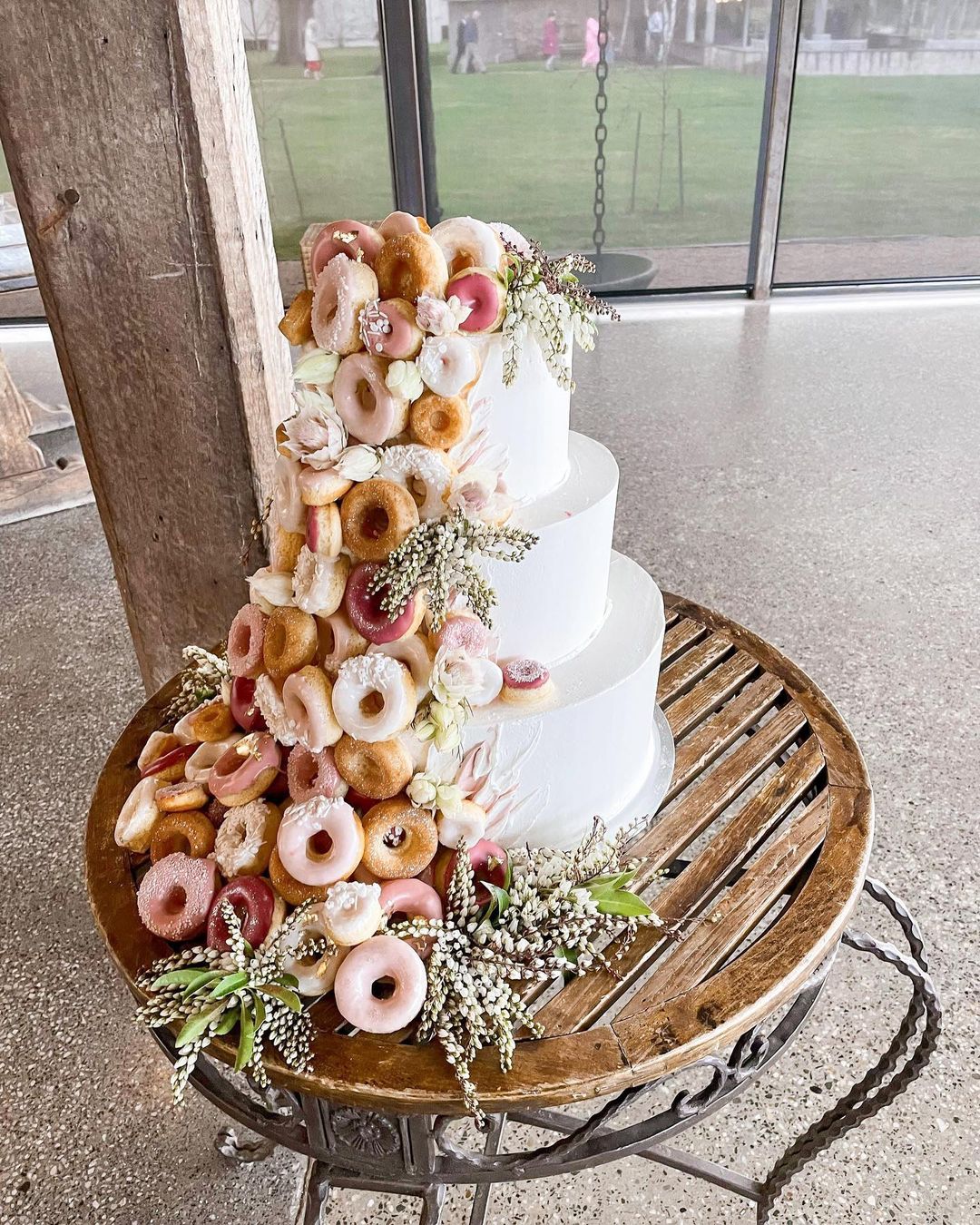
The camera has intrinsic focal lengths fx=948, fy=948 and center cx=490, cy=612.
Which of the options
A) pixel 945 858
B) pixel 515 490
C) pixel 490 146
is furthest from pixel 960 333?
pixel 515 490

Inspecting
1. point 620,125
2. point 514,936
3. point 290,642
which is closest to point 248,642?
point 290,642

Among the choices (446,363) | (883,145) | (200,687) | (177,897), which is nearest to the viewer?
(446,363)

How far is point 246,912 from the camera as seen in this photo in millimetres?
1000

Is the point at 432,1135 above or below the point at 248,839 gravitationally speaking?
below

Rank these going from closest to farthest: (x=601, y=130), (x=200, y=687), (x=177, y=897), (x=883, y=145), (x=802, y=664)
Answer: (x=177, y=897) → (x=200, y=687) → (x=802, y=664) → (x=601, y=130) → (x=883, y=145)

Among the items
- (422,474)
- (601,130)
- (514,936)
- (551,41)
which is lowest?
(514,936)

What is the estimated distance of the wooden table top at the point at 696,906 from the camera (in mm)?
909

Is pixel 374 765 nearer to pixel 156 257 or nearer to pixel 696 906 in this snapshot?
pixel 696 906

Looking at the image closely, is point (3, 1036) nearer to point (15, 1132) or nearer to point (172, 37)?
point (15, 1132)

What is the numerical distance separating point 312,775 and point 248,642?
0.61ft

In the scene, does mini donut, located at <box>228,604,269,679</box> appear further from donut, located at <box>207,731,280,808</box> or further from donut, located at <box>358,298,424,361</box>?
donut, located at <box>358,298,424,361</box>

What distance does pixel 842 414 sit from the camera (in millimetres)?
4094

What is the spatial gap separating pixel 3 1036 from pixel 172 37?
163 cm

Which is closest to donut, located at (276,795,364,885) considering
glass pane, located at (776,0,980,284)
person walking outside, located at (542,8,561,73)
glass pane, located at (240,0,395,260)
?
glass pane, located at (240,0,395,260)
